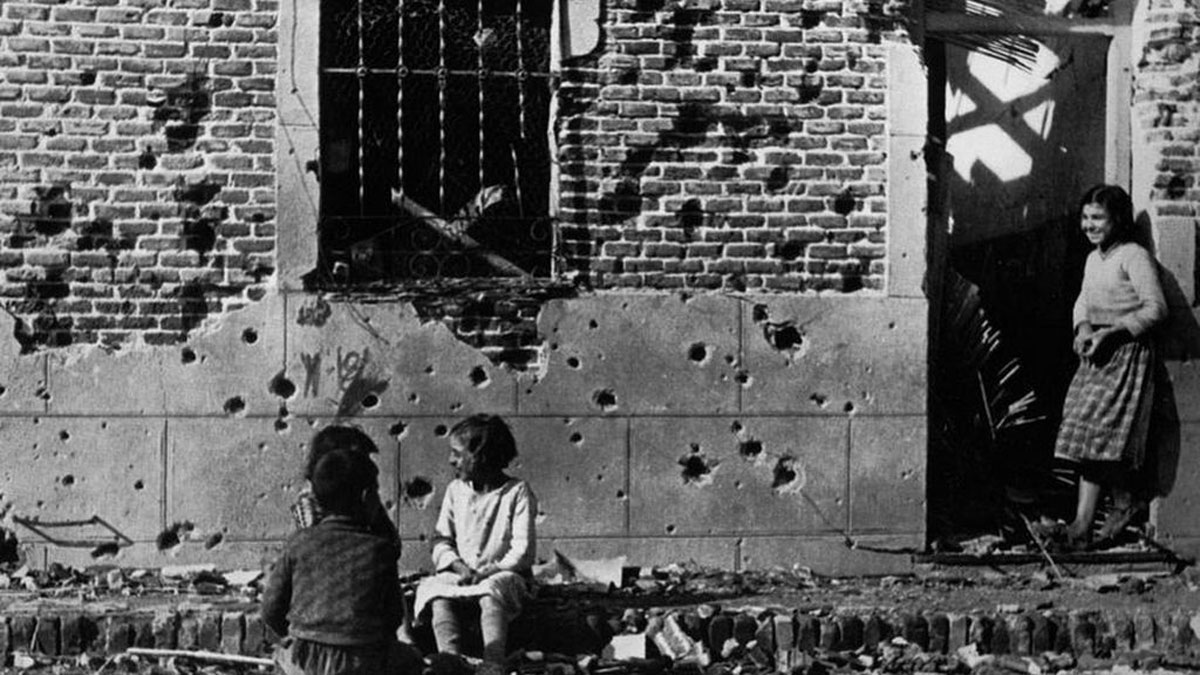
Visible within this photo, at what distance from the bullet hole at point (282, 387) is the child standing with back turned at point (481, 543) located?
5.00 ft

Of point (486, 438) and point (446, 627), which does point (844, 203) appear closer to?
point (486, 438)

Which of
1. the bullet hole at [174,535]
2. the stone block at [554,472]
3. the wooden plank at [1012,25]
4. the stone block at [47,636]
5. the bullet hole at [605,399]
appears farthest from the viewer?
the wooden plank at [1012,25]

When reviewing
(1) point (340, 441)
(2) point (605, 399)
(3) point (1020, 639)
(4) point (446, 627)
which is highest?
(2) point (605, 399)

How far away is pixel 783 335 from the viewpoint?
9.58 metres

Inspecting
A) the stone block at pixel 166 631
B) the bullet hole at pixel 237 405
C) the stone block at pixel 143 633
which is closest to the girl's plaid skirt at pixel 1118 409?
the bullet hole at pixel 237 405

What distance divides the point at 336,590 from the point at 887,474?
4018 millimetres

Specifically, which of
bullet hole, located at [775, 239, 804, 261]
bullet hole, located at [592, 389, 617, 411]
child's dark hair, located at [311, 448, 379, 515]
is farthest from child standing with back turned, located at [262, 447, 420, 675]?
bullet hole, located at [775, 239, 804, 261]

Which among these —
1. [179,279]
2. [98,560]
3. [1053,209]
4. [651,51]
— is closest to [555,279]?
[651,51]

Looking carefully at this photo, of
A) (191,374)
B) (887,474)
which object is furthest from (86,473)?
(887,474)

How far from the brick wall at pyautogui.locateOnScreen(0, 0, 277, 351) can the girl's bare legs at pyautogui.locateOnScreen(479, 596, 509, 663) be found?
8.37 ft

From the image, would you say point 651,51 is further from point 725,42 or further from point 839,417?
point 839,417

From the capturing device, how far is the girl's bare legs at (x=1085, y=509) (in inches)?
384

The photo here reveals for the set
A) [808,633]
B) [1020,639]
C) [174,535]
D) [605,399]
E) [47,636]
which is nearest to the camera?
[47,636]

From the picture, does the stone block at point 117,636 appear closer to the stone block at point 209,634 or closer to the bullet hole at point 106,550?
the stone block at point 209,634
